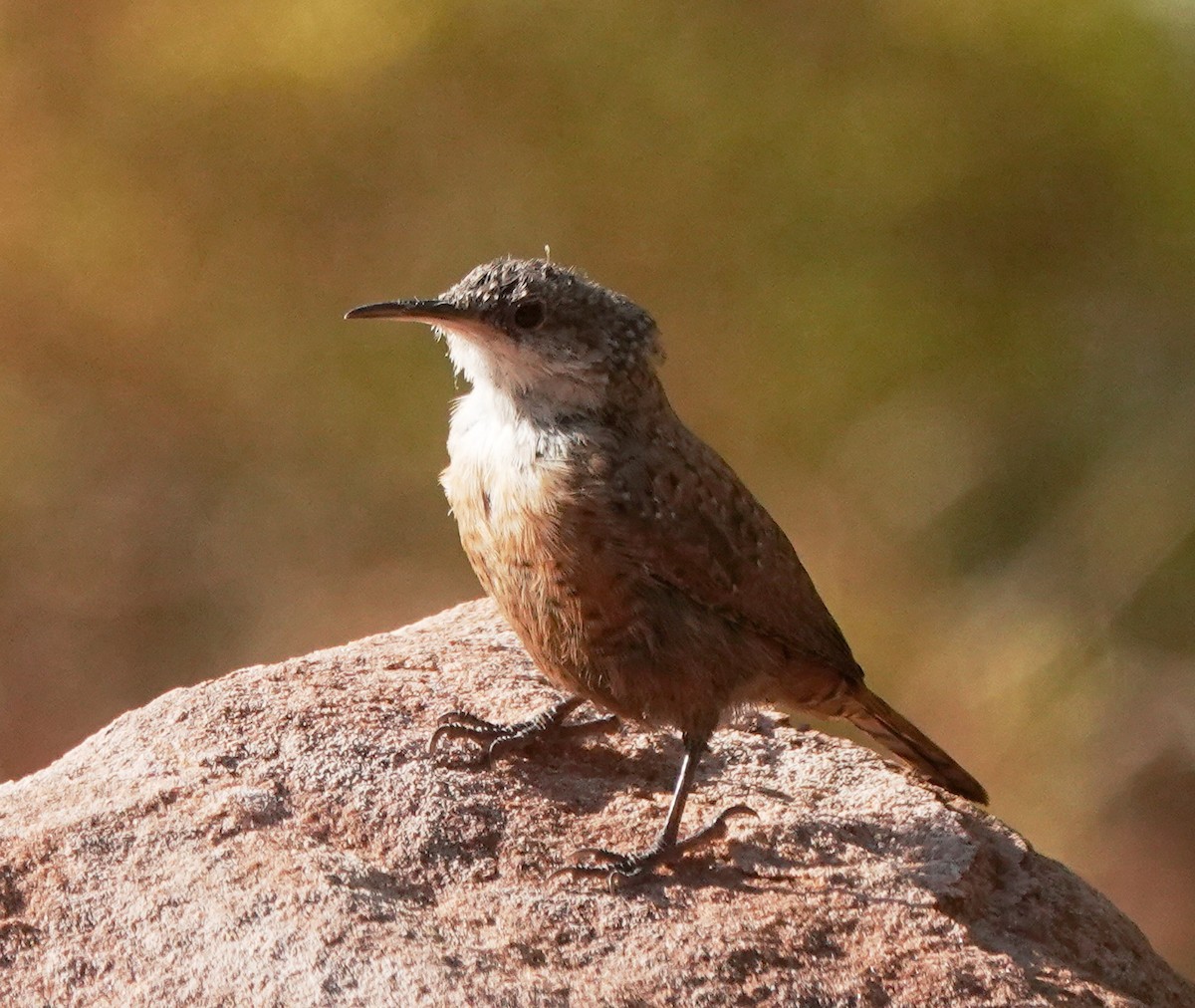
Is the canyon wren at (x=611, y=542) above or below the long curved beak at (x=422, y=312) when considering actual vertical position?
below

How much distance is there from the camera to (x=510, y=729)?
15.5 feet

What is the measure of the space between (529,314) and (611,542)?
2.33 ft

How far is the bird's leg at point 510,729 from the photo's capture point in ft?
15.1

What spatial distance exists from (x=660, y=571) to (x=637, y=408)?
52cm

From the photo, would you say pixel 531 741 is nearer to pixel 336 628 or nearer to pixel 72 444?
pixel 336 628

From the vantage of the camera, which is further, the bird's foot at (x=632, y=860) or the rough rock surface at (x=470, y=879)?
the bird's foot at (x=632, y=860)

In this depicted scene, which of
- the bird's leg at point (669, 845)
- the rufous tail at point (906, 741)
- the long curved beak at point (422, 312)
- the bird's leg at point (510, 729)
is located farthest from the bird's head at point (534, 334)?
the rufous tail at point (906, 741)

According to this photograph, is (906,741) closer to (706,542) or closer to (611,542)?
(706,542)

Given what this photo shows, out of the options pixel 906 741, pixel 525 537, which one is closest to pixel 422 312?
pixel 525 537

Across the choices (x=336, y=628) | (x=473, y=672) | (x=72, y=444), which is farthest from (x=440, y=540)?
(x=473, y=672)

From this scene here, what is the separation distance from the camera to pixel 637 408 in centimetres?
478

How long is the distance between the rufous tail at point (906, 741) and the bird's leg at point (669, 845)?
20.1 inches

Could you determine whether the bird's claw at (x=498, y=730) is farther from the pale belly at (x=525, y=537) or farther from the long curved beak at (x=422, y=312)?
the long curved beak at (x=422, y=312)

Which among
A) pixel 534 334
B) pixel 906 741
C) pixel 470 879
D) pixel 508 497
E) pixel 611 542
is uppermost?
pixel 534 334
